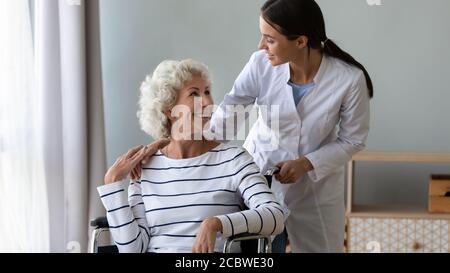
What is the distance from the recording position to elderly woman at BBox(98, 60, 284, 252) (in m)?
2.11

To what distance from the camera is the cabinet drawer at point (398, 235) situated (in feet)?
11.3

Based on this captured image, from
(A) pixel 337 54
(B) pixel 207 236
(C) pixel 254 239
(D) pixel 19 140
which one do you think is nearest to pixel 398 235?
(A) pixel 337 54

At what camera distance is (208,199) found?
6.93 ft

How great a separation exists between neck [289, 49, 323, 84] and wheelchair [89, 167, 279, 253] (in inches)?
11.7

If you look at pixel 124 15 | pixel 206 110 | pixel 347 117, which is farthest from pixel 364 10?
pixel 206 110

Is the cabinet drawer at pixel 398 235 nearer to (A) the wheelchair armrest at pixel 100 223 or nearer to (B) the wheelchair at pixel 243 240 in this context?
(B) the wheelchair at pixel 243 240

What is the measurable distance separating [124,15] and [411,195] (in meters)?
1.61

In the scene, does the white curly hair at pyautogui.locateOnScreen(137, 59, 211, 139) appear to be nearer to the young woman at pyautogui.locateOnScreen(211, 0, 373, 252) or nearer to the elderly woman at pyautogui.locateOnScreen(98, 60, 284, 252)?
the elderly woman at pyautogui.locateOnScreen(98, 60, 284, 252)

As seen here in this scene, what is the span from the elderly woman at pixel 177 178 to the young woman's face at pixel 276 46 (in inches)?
7.5

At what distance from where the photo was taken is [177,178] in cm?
215

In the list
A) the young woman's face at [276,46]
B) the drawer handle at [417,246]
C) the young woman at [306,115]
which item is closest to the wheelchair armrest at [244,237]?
the young woman at [306,115]

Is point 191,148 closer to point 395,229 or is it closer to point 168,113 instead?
point 168,113

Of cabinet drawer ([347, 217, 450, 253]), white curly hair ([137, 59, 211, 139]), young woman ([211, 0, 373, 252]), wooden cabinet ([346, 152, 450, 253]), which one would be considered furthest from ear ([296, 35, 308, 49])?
cabinet drawer ([347, 217, 450, 253])
